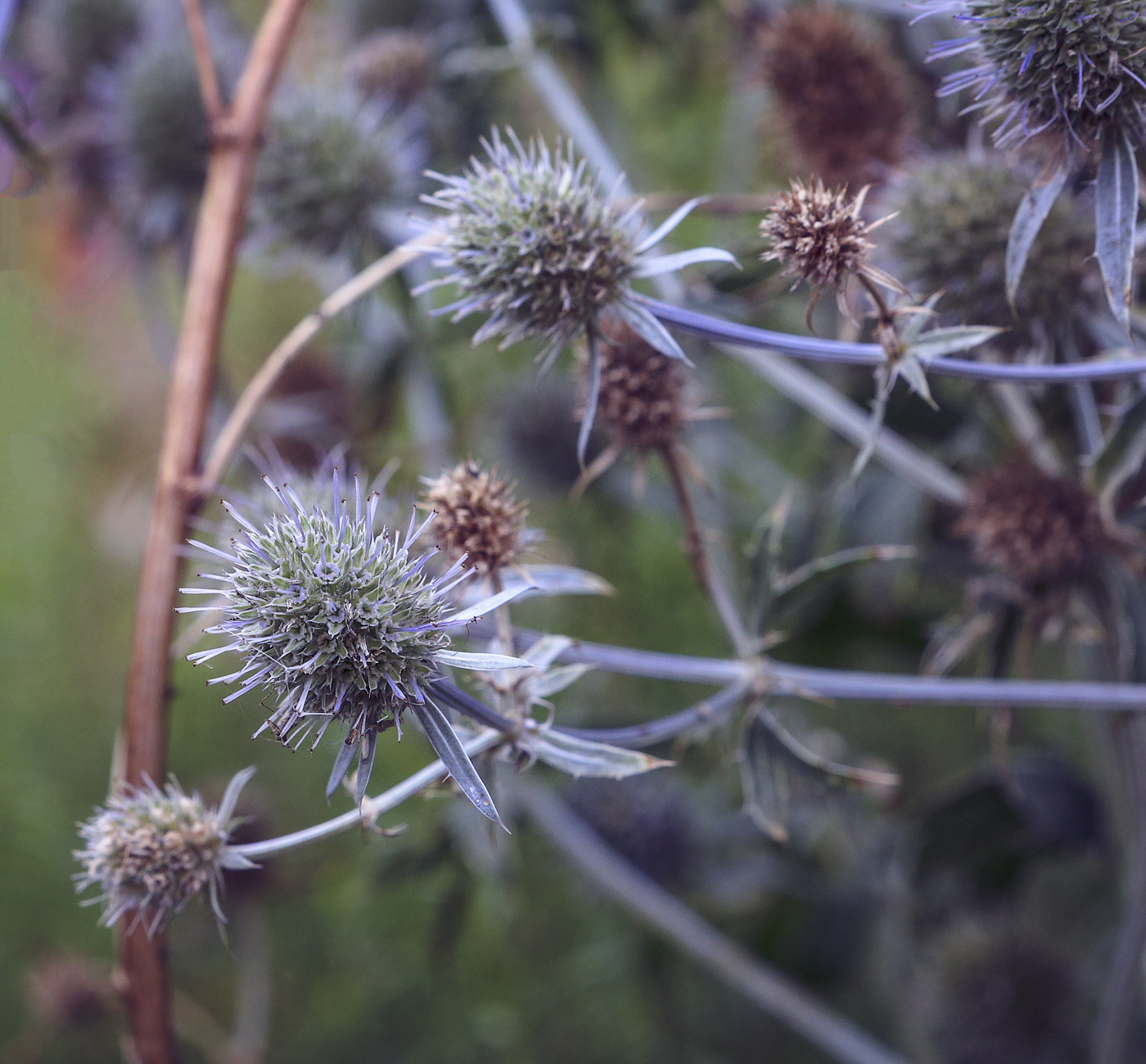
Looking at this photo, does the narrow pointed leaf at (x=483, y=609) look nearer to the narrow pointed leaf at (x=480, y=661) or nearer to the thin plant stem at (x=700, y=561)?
the narrow pointed leaf at (x=480, y=661)

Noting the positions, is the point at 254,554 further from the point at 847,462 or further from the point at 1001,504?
the point at 847,462

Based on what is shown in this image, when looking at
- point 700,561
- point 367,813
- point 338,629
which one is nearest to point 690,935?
point 700,561

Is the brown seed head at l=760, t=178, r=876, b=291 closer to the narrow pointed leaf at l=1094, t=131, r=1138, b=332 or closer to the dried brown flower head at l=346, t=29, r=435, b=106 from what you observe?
the narrow pointed leaf at l=1094, t=131, r=1138, b=332

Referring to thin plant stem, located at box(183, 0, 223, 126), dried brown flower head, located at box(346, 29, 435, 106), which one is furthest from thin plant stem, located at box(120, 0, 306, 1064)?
dried brown flower head, located at box(346, 29, 435, 106)

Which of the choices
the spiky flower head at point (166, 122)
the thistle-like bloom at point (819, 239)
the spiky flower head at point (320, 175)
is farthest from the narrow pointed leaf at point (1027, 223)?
the spiky flower head at point (166, 122)

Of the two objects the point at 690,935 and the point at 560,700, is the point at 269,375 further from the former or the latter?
the point at 560,700

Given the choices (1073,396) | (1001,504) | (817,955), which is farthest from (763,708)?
(817,955)
